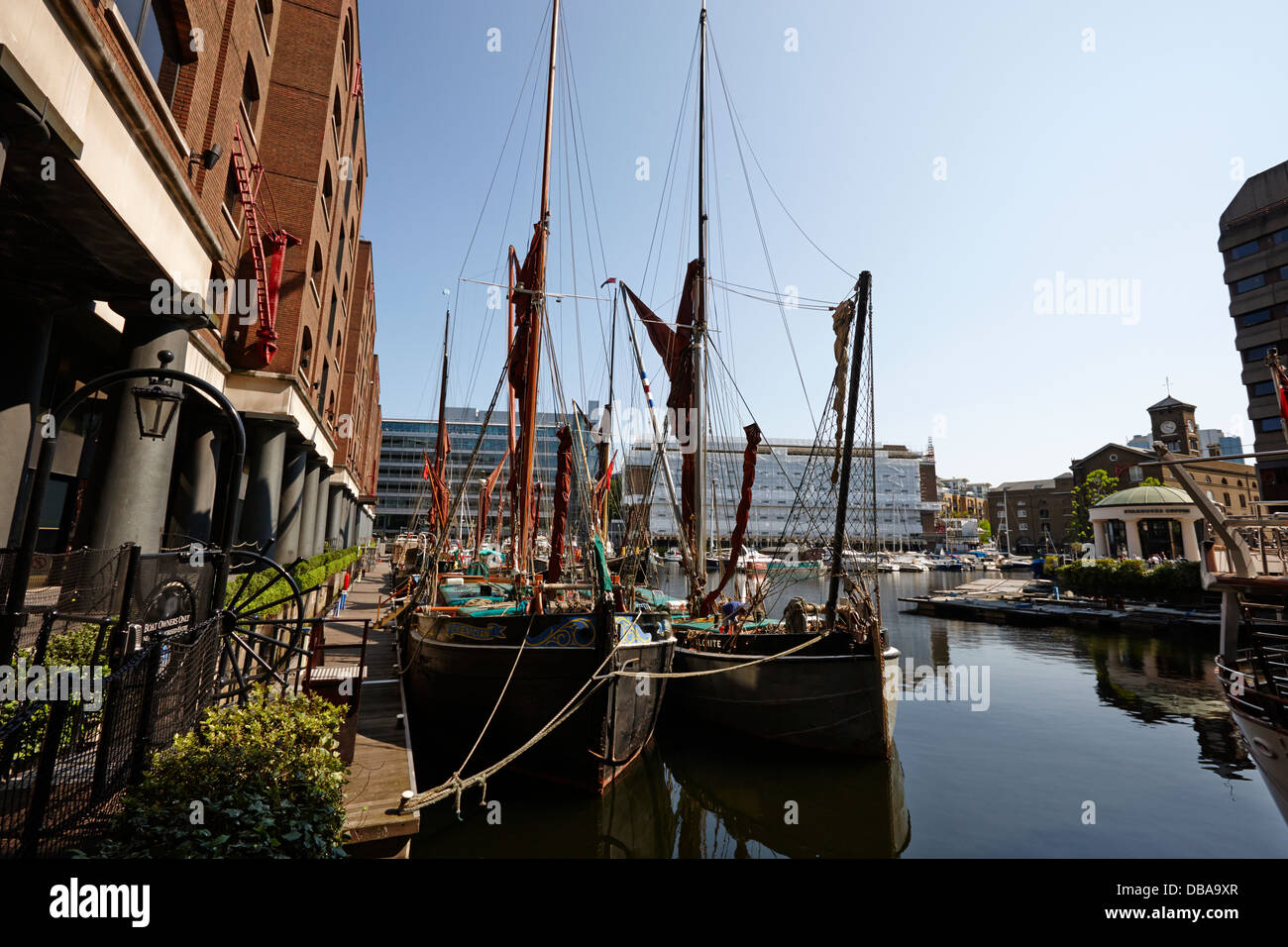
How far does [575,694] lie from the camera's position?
11039mm

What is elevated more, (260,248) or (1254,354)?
(1254,354)

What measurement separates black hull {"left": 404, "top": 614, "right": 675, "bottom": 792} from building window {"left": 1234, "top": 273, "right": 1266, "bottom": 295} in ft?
182

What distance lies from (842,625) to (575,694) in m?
7.33

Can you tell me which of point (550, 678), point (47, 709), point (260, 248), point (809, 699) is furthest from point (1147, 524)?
point (47, 709)

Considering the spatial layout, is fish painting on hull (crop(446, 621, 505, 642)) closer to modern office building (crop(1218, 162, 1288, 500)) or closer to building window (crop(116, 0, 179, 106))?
building window (crop(116, 0, 179, 106))

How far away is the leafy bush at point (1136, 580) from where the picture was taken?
3697 centimetres

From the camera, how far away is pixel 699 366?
864 inches

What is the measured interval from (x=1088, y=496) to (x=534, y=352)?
79134mm

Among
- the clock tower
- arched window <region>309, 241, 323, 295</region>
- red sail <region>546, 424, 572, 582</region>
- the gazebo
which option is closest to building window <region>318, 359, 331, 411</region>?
arched window <region>309, 241, 323, 295</region>

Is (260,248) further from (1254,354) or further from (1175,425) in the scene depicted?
(1175,425)

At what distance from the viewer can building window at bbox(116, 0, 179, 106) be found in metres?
9.64

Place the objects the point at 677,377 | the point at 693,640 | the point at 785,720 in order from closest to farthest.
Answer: the point at 785,720
the point at 693,640
the point at 677,377
